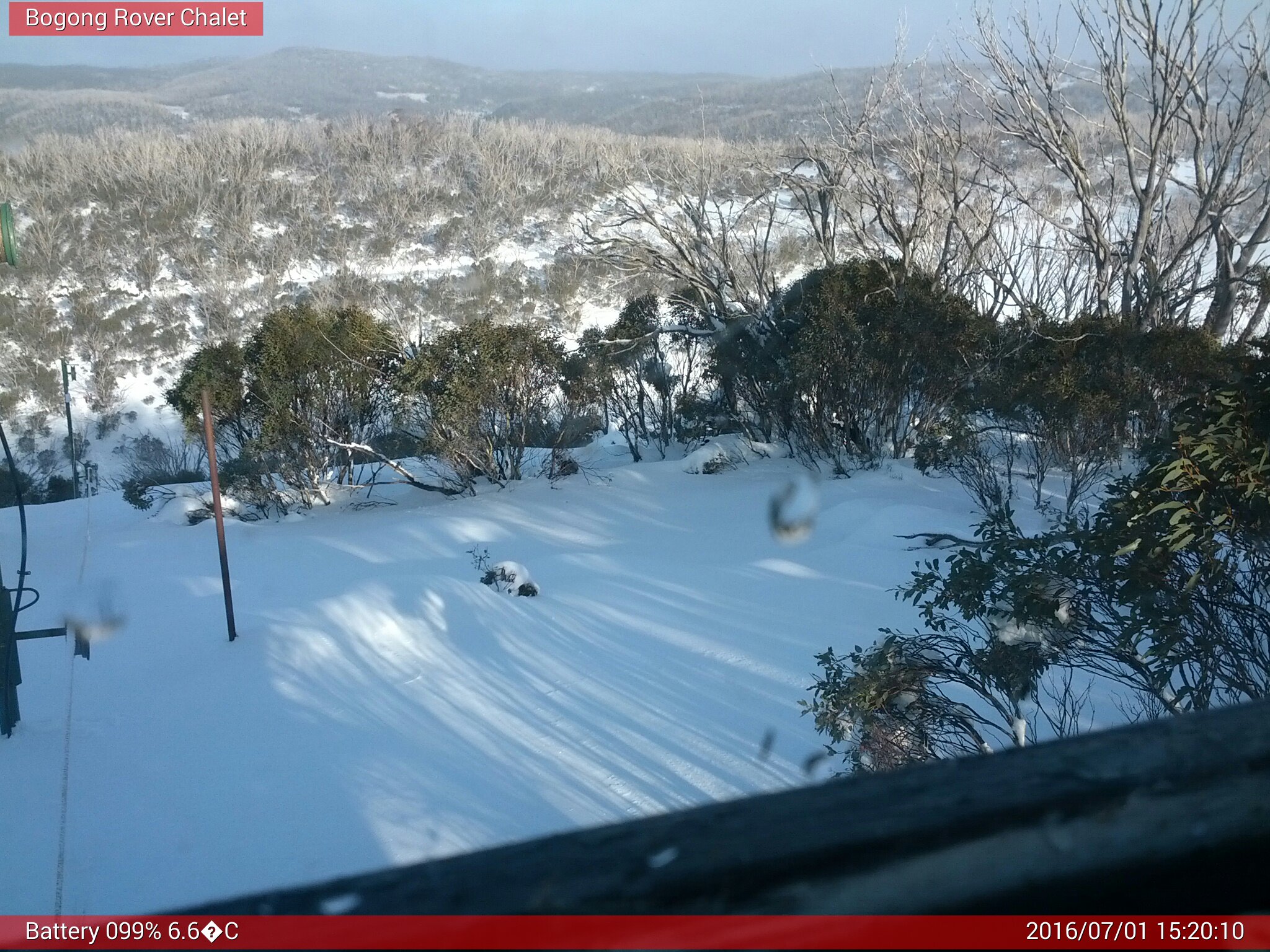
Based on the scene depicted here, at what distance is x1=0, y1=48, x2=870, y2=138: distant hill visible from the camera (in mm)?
35594

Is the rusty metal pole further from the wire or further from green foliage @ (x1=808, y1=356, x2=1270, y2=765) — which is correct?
green foliage @ (x1=808, y1=356, x2=1270, y2=765)

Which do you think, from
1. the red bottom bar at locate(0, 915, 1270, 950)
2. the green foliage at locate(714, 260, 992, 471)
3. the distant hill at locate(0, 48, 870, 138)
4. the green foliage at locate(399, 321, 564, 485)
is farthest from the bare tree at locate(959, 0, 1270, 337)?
the distant hill at locate(0, 48, 870, 138)

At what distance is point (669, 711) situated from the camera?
5918 mm

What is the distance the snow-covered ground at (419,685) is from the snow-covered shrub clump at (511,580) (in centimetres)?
11

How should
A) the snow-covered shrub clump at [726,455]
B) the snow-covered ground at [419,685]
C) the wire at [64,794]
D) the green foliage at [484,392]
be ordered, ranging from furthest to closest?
the green foliage at [484,392], the snow-covered shrub clump at [726,455], the snow-covered ground at [419,685], the wire at [64,794]

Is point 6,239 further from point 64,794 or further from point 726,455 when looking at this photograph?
point 726,455

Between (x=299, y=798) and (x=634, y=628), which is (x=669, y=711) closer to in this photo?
(x=634, y=628)

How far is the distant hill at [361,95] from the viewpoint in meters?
35.6

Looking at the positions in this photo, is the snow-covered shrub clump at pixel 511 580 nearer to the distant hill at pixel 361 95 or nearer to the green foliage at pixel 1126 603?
the green foliage at pixel 1126 603

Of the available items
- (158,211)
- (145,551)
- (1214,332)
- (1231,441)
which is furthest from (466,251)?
(1231,441)

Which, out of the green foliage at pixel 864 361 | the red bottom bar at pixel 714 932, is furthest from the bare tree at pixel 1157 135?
the red bottom bar at pixel 714 932

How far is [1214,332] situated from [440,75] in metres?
54.5

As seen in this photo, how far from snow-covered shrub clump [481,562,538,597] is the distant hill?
25.1 metres

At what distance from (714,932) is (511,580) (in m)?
7.66
